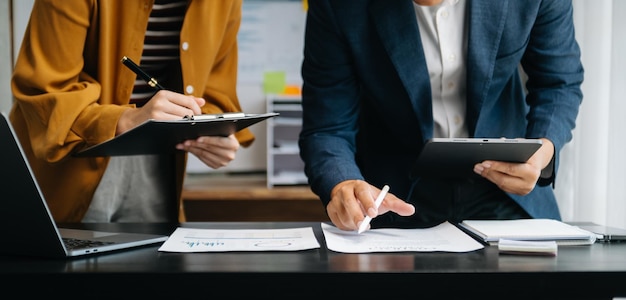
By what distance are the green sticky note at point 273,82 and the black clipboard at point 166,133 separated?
2.08m

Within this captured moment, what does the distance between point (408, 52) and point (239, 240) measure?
512 mm

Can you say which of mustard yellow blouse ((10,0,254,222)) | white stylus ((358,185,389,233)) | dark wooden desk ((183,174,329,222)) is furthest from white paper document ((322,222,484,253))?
dark wooden desk ((183,174,329,222))

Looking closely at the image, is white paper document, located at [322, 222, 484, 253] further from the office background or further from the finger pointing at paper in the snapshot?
the office background

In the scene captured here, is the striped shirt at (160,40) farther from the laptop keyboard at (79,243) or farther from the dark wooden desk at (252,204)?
the dark wooden desk at (252,204)

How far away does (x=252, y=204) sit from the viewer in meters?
2.95

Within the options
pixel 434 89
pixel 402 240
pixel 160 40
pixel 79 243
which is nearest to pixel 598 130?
pixel 434 89

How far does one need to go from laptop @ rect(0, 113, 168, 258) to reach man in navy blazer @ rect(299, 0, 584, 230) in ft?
1.60

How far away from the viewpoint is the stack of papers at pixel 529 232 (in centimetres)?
101

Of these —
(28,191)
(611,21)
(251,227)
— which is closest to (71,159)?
(251,227)
